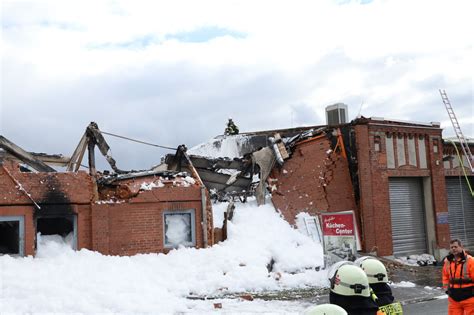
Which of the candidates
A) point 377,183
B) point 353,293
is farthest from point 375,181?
point 353,293

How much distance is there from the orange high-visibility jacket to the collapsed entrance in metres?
9.74

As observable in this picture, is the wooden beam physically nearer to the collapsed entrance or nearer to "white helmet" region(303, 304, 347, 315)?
the collapsed entrance

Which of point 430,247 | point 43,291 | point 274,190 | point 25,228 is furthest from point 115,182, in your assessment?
point 430,247

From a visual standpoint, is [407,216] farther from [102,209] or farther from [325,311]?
[325,311]

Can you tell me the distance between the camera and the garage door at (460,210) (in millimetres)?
21453

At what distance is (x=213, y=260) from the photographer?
45.5 ft

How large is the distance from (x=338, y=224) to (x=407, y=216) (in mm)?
6557

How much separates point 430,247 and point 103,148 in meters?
12.8

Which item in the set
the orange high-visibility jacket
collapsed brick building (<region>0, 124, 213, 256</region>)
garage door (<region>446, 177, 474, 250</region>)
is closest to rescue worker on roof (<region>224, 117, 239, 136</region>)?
garage door (<region>446, 177, 474, 250</region>)

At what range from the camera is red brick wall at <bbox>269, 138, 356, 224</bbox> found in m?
18.1

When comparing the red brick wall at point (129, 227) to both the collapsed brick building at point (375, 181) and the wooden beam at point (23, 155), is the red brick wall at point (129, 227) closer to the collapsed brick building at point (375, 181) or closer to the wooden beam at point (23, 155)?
the wooden beam at point (23, 155)

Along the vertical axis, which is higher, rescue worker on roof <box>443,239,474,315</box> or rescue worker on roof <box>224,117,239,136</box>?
rescue worker on roof <box>224,117,239,136</box>

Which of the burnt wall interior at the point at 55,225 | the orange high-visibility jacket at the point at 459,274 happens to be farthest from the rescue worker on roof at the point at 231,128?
the orange high-visibility jacket at the point at 459,274

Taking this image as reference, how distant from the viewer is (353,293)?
3889 mm
